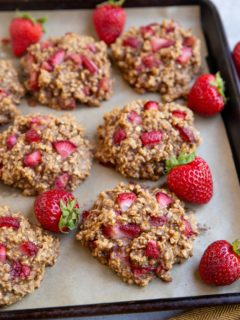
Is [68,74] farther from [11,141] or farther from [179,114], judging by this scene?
[179,114]

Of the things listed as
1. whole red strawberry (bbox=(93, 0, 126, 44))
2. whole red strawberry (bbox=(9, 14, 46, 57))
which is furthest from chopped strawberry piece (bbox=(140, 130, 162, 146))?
Answer: whole red strawberry (bbox=(9, 14, 46, 57))

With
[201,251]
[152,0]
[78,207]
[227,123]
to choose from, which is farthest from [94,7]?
[201,251]

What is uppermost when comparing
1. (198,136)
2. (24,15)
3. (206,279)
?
(24,15)

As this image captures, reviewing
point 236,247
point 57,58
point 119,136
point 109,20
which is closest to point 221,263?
point 236,247

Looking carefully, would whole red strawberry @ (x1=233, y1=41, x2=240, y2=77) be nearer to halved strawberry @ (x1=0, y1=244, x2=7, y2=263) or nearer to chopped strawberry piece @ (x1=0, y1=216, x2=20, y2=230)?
chopped strawberry piece @ (x1=0, y1=216, x2=20, y2=230)

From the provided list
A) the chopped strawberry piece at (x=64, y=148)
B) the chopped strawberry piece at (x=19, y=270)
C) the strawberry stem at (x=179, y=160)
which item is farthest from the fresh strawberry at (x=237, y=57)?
the chopped strawberry piece at (x=19, y=270)

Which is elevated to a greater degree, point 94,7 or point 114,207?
point 94,7

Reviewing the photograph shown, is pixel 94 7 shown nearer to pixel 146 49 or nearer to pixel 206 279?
pixel 146 49

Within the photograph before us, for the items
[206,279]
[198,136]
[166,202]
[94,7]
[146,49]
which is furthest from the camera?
[94,7]
